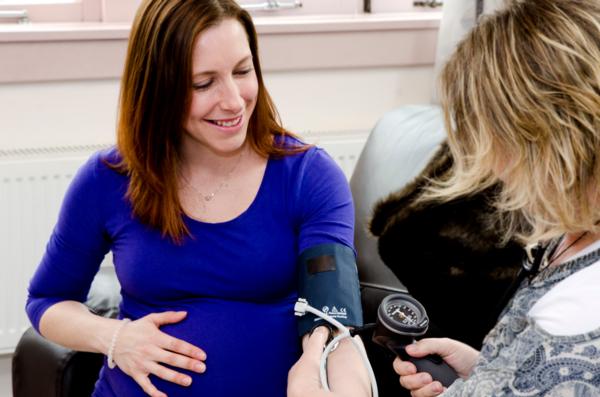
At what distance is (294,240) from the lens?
171cm

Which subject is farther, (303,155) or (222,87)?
(303,155)

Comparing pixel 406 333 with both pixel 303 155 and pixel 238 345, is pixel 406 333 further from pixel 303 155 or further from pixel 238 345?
pixel 303 155

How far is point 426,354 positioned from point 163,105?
682mm

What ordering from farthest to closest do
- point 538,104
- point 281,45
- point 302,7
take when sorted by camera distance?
1. point 302,7
2. point 281,45
3. point 538,104

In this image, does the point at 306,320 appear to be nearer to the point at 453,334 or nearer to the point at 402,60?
the point at 453,334

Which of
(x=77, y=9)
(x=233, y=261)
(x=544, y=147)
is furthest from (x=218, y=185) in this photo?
(x=77, y=9)

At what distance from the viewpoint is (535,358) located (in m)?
0.99

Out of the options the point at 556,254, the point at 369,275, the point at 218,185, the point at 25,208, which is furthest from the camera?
the point at 25,208

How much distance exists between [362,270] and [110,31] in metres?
0.99

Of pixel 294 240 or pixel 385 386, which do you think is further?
pixel 385 386

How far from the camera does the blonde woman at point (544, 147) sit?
0.98 metres

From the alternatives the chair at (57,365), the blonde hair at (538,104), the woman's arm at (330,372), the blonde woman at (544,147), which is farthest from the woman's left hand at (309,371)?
the chair at (57,365)

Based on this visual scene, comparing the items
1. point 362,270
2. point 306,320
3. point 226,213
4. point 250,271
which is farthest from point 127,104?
point 362,270

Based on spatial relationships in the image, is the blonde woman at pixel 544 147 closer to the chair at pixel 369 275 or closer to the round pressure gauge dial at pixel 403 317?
the round pressure gauge dial at pixel 403 317
